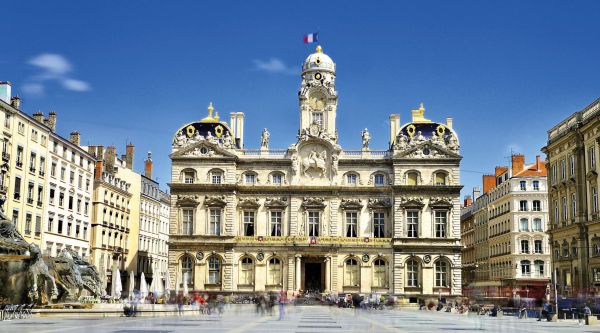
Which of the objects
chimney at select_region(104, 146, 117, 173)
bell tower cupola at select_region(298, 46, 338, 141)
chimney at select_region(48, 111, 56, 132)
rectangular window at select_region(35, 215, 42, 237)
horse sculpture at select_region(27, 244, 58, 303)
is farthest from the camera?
chimney at select_region(104, 146, 117, 173)

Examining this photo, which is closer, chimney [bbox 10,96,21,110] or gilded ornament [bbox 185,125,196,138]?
chimney [bbox 10,96,21,110]

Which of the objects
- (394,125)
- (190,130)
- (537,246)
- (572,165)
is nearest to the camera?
(572,165)

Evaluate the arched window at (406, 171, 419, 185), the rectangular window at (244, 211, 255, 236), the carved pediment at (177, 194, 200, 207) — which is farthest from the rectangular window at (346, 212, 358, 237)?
the carved pediment at (177, 194, 200, 207)

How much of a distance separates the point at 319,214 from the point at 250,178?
335 inches

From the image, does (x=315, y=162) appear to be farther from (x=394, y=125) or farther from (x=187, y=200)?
(x=187, y=200)

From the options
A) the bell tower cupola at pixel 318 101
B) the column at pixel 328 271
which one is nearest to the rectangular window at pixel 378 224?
the column at pixel 328 271

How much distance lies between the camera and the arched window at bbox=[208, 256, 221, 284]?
82500 mm

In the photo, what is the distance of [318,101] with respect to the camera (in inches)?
3388

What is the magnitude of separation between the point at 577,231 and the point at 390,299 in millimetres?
19435

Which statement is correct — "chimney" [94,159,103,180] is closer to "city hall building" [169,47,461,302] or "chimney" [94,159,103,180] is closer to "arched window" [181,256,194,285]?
"city hall building" [169,47,461,302]

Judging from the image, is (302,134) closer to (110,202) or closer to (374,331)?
(110,202)

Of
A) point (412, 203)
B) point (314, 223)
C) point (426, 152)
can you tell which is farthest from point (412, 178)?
point (314, 223)

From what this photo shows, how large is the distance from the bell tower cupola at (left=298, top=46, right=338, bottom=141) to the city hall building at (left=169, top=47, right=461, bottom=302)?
0.73 ft

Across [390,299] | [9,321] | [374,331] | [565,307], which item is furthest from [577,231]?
[9,321]
